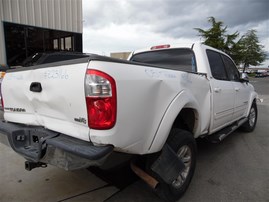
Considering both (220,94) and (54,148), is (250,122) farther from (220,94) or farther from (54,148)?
(54,148)

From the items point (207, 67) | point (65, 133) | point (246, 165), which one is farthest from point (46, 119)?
A: point (246, 165)

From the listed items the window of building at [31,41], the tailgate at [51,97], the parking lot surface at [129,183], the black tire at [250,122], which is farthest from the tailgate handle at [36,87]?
the window of building at [31,41]

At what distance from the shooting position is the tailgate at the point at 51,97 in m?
1.80

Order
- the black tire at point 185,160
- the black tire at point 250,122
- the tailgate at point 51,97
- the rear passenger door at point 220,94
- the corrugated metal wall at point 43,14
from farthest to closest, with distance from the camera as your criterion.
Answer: the corrugated metal wall at point 43,14 < the black tire at point 250,122 < the rear passenger door at point 220,94 < the black tire at point 185,160 < the tailgate at point 51,97

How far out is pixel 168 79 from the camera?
2176mm

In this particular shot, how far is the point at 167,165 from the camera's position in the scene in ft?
7.23

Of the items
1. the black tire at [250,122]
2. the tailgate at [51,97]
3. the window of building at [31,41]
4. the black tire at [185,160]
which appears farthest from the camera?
the window of building at [31,41]

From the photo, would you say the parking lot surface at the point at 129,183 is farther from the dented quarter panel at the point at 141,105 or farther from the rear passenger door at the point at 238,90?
the dented quarter panel at the point at 141,105

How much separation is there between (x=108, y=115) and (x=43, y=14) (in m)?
9.25

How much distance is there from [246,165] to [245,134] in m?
2.04

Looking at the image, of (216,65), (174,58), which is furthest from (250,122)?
(174,58)

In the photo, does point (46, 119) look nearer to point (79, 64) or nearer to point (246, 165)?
point (79, 64)

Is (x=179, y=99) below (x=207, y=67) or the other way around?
below

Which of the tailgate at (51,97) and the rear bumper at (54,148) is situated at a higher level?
the tailgate at (51,97)
